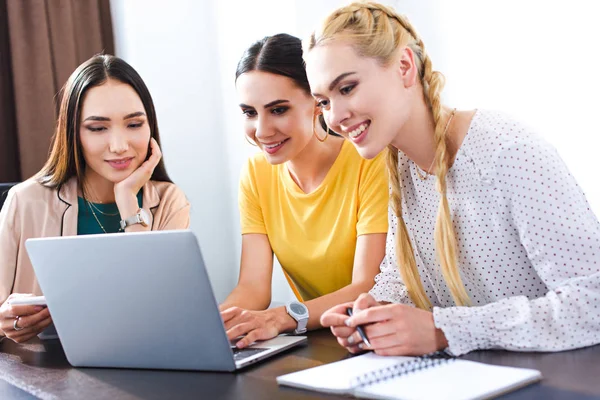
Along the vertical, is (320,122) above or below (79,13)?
below

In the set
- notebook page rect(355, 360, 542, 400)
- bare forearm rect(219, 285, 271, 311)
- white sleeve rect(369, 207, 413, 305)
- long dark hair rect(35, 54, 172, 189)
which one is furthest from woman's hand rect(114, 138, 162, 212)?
notebook page rect(355, 360, 542, 400)

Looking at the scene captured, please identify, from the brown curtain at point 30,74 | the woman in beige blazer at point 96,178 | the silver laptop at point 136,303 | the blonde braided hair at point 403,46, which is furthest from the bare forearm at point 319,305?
the brown curtain at point 30,74

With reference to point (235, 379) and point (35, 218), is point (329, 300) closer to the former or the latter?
point (235, 379)

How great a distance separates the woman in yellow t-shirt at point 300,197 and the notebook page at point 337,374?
585 mm

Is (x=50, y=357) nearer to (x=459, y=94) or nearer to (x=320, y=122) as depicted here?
(x=320, y=122)

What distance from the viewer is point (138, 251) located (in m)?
1.11

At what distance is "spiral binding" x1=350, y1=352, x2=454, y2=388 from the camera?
96cm

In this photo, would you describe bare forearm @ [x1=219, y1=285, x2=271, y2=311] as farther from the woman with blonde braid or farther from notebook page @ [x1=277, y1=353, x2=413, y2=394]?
notebook page @ [x1=277, y1=353, x2=413, y2=394]

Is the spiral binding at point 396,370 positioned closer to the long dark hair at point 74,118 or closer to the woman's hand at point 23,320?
the woman's hand at point 23,320

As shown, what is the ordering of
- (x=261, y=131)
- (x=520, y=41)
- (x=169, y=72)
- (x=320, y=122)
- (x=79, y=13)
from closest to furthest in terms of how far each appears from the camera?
(x=261, y=131)
(x=320, y=122)
(x=520, y=41)
(x=79, y=13)
(x=169, y=72)

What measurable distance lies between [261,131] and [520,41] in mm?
1643

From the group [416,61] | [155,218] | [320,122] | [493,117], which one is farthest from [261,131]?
[493,117]

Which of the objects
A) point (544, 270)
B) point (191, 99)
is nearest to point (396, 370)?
point (544, 270)

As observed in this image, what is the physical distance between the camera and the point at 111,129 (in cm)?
196
